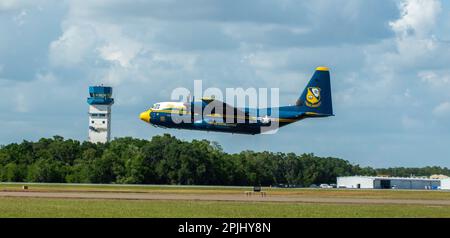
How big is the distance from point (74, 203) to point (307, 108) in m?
31.7

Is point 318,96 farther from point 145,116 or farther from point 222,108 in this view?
point 145,116

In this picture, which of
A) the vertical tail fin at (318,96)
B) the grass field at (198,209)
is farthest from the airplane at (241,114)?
the grass field at (198,209)

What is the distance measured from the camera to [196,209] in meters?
63.6

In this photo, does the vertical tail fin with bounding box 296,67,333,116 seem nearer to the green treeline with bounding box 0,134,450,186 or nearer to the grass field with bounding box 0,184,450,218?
the grass field with bounding box 0,184,450,218

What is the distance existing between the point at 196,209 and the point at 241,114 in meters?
30.3

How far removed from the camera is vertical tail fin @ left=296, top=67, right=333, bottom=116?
92375 mm

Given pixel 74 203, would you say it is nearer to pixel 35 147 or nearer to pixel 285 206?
pixel 285 206

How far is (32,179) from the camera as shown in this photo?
150 m

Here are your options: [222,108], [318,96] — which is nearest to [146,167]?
[222,108]

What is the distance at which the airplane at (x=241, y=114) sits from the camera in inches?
3625

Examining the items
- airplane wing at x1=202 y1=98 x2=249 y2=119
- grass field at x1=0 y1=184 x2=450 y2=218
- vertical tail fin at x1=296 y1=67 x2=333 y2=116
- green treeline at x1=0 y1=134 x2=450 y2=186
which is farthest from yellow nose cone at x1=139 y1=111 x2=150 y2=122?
green treeline at x1=0 y1=134 x2=450 y2=186

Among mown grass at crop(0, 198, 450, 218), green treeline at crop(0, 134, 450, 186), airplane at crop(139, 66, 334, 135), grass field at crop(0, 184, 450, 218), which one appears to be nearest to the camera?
mown grass at crop(0, 198, 450, 218)
